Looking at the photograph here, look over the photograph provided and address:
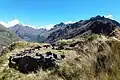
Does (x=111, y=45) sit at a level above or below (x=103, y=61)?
above

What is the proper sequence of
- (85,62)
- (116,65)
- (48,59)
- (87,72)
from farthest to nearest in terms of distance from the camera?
(48,59), (85,62), (87,72), (116,65)

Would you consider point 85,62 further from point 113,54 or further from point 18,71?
point 18,71

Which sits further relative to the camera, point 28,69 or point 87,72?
point 28,69

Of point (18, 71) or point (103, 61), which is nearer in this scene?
point (103, 61)

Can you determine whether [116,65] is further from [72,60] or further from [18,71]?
[18,71]

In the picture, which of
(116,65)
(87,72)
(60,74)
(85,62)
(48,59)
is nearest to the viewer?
(116,65)

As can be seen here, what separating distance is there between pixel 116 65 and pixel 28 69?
922cm

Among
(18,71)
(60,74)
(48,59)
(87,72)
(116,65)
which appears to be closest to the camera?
(116,65)

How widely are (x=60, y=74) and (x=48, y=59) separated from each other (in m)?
6.44

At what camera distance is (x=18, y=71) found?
13312 millimetres

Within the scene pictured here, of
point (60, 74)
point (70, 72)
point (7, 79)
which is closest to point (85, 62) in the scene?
point (70, 72)

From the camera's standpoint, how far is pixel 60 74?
19.0 feet

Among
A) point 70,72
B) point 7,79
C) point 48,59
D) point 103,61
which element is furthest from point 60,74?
point 7,79

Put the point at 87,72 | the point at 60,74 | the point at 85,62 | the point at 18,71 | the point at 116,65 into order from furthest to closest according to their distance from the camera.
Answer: the point at 18,71 < the point at 60,74 < the point at 85,62 < the point at 87,72 < the point at 116,65
